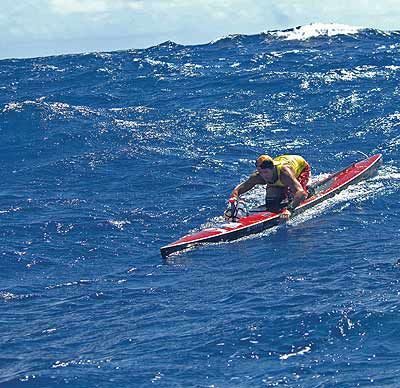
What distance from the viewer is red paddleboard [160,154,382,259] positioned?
15766 mm

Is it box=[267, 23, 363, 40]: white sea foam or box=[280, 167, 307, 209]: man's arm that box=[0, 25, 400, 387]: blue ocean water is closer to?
box=[280, 167, 307, 209]: man's arm

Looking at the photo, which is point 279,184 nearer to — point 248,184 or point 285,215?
point 248,184

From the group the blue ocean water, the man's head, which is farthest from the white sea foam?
the man's head

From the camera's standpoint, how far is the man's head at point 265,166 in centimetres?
1727

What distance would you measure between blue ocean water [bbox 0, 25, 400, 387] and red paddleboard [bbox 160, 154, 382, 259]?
28cm

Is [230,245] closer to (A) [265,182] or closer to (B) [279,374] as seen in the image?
(A) [265,182]

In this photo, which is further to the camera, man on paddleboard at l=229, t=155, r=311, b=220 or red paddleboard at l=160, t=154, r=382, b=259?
man on paddleboard at l=229, t=155, r=311, b=220

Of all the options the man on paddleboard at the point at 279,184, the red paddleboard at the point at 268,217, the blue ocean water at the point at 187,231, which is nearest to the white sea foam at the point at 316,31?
the blue ocean water at the point at 187,231

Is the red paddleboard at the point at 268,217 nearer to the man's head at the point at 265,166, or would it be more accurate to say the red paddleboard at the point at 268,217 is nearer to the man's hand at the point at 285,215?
the man's hand at the point at 285,215

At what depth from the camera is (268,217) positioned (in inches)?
684

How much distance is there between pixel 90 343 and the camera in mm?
10617

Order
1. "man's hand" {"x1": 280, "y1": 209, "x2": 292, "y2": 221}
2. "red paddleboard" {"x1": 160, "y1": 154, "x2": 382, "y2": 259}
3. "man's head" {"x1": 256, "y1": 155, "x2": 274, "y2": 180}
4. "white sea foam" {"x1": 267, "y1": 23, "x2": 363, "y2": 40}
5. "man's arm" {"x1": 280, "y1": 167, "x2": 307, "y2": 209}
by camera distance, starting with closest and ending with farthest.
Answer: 1. "red paddleboard" {"x1": 160, "y1": 154, "x2": 382, "y2": 259}
2. "man's head" {"x1": 256, "y1": 155, "x2": 274, "y2": 180}
3. "man's hand" {"x1": 280, "y1": 209, "x2": 292, "y2": 221}
4. "man's arm" {"x1": 280, "y1": 167, "x2": 307, "y2": 209}
5. "white sea foam" {"x1": 267, "y1": 23, "x2": 363, "y2": 40}

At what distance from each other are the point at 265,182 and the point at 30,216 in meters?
5.46

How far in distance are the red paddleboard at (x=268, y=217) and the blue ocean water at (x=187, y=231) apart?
282mm
